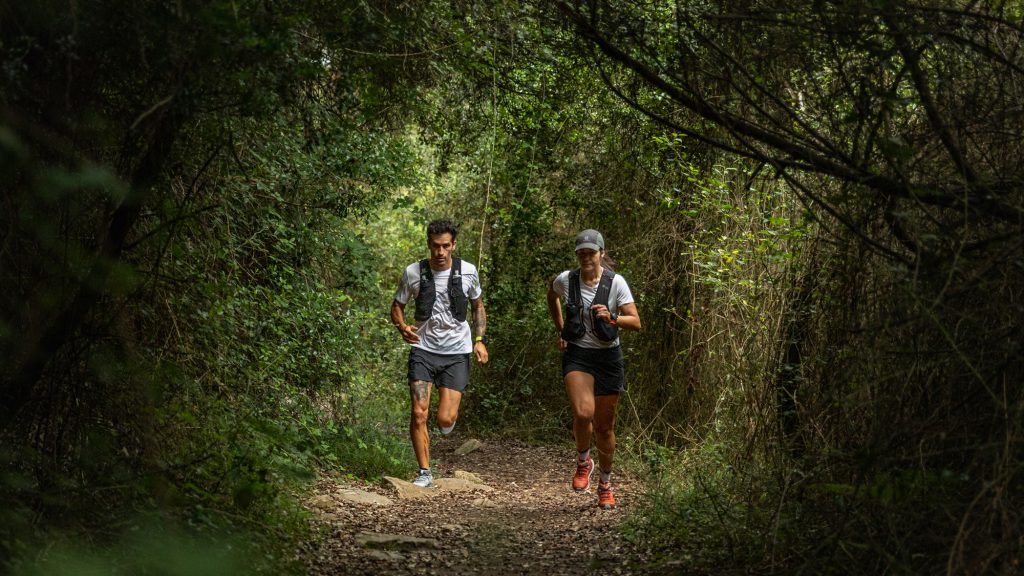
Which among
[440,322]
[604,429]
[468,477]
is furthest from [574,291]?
[468,477]

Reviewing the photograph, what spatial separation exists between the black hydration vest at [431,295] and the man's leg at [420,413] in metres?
0.55

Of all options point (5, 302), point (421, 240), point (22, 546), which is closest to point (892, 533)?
point (22, 546)

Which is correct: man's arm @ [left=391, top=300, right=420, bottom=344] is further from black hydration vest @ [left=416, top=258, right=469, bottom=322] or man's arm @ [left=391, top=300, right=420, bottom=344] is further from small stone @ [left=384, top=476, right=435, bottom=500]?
small stone @ [left=384, top=476, right=435, bottom=500]

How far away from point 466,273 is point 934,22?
15.9ft

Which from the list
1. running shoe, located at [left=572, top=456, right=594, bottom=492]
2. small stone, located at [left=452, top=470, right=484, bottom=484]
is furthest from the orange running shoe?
small stone, located at [left=452, top=470, right=484, bottom=484]

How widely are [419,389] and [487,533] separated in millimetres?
1607

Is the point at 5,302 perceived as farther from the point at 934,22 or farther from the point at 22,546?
the point at 934,22

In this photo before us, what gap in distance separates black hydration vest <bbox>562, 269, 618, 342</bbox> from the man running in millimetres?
991

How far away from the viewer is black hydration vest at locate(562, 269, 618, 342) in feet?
23.8

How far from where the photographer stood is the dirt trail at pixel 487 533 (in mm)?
5477

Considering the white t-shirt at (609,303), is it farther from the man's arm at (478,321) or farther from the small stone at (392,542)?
the small stone at (392,542)

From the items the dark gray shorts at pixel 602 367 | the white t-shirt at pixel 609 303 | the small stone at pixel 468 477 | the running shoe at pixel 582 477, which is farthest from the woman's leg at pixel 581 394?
the small stone at pixel 468 477

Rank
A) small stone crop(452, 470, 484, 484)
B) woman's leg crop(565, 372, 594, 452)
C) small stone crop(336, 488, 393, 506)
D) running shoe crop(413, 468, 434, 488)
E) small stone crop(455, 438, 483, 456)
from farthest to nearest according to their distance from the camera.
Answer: small stone crop(455, 438, 483, 456) → small stone crop(452, 470, 484, 484) → running shoe crop(413, 468, 434, 488) → woman's leg crop(565, 372, 594, 452) → small stone crop(336, 488, 393, 506)

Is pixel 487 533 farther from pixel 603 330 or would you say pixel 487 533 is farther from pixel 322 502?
pixel 603 330
